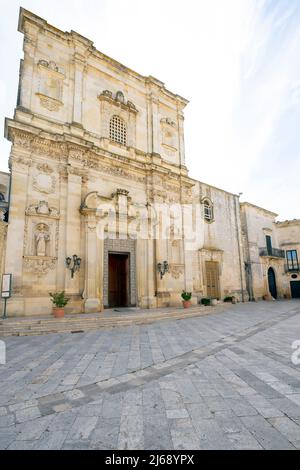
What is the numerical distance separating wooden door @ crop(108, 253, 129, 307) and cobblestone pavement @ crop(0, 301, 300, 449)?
300 inches

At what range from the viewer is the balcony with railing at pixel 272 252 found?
24047 millimetres

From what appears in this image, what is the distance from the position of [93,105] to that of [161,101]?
236 inches

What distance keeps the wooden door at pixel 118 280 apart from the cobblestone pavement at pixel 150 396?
25.0 ft

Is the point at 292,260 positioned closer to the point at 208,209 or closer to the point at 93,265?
the point at 208,209

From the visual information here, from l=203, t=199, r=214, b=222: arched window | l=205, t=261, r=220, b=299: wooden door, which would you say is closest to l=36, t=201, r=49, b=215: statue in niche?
l=205, t=261, r=220, b=299: wooden door

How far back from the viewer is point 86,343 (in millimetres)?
6605

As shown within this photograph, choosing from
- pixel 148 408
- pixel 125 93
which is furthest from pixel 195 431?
pixel 125 93

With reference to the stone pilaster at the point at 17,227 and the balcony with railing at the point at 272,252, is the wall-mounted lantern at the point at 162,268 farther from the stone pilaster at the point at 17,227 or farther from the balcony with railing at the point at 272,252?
the balcony with railing at the point at 272,252

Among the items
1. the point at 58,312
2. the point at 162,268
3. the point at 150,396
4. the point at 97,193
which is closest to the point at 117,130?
the point at 97,193

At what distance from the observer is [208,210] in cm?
1958

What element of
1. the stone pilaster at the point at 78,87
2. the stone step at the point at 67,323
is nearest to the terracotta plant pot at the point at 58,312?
the stone step at the point at 67,323

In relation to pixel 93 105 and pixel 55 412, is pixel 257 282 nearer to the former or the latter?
pixel 93 105

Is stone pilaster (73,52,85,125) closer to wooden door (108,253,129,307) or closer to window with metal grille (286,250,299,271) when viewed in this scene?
wooden door (108,253,129,307)

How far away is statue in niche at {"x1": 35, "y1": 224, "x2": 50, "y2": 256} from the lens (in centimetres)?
1073
